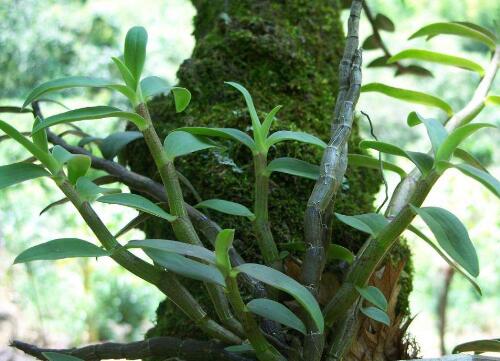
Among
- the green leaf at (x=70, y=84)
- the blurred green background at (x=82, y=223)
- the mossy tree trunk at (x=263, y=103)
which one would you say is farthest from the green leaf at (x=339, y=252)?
the blurred green background at (x=82, y=223)

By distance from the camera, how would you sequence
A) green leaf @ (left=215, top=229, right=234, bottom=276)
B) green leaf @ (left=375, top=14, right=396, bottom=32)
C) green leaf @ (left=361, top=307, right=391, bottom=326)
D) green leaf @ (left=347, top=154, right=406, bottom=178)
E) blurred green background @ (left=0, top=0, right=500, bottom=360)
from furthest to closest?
blurred green background @ (left=0, top=0, right=500, bottom=360) → green leaf @ (left=375, top=14, right=396, bottom=32) → green leaf @ (left=347, top=154, right=406, bottom=178) → green leaf @ (left=361, top=307, right=391, bottom=326) → green leaf @ (left=215, top=229, right=234, bottom=276)

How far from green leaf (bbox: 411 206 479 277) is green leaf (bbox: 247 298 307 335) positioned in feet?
0.41

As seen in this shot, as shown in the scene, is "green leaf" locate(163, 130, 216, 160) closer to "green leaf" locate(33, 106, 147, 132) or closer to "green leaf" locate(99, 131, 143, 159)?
"green leaf" locate(33, 106, 147, 132)

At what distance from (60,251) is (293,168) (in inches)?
9.1

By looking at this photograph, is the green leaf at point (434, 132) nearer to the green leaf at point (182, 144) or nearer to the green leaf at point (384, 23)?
the green leaf at point (182, 144)

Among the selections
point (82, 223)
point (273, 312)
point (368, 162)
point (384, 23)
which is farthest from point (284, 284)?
point (82, 223)

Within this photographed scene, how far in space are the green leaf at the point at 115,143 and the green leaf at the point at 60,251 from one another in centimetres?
29

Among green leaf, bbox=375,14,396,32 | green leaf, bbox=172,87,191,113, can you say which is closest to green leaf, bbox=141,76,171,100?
green leaf, bbox=172,87,191,113

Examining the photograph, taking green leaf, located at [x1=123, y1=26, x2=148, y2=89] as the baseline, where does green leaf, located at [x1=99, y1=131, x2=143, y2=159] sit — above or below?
above

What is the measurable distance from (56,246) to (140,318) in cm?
336

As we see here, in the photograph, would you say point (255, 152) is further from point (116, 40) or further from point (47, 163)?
point (116, 40)

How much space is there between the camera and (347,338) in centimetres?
53

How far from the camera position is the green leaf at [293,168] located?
534 millimetres

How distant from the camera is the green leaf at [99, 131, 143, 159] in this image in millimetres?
711
